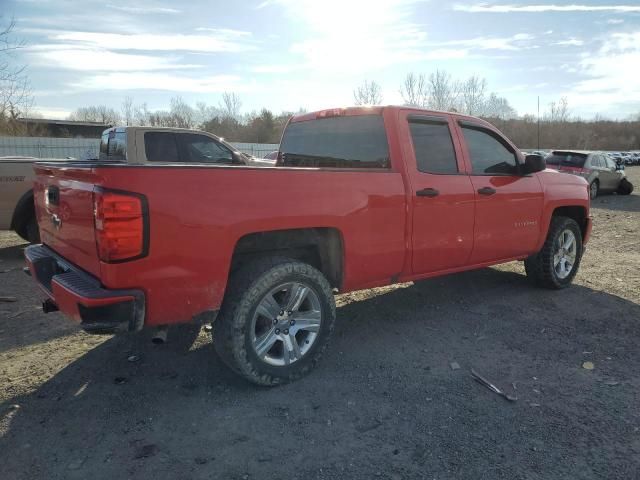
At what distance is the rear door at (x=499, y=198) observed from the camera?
4.67m

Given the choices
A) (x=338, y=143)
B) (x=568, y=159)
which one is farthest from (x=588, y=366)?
(x=568, y=159)

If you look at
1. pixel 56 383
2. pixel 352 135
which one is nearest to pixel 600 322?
pixel 352 135

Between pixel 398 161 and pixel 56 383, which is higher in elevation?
pixel 398 161

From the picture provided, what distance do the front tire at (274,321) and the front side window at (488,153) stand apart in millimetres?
2201

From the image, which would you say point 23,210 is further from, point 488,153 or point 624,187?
point 624,187

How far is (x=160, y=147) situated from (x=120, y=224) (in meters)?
5.84

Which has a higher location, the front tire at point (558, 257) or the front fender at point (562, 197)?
the front fender at point (562, 197)

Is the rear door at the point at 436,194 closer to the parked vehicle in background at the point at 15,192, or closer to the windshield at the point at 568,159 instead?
the parked vehicle in background at the point at 15,192

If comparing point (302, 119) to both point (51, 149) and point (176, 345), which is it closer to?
point (176, 345)

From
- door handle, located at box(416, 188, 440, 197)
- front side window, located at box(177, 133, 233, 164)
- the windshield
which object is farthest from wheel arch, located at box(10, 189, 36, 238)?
the windshield

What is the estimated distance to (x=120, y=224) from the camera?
2646mm

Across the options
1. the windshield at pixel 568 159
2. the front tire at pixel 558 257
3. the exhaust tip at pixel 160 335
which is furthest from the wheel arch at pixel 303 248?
the windshield at pixel 568 159

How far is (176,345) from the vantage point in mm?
4129

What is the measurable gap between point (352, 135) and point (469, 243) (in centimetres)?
149
